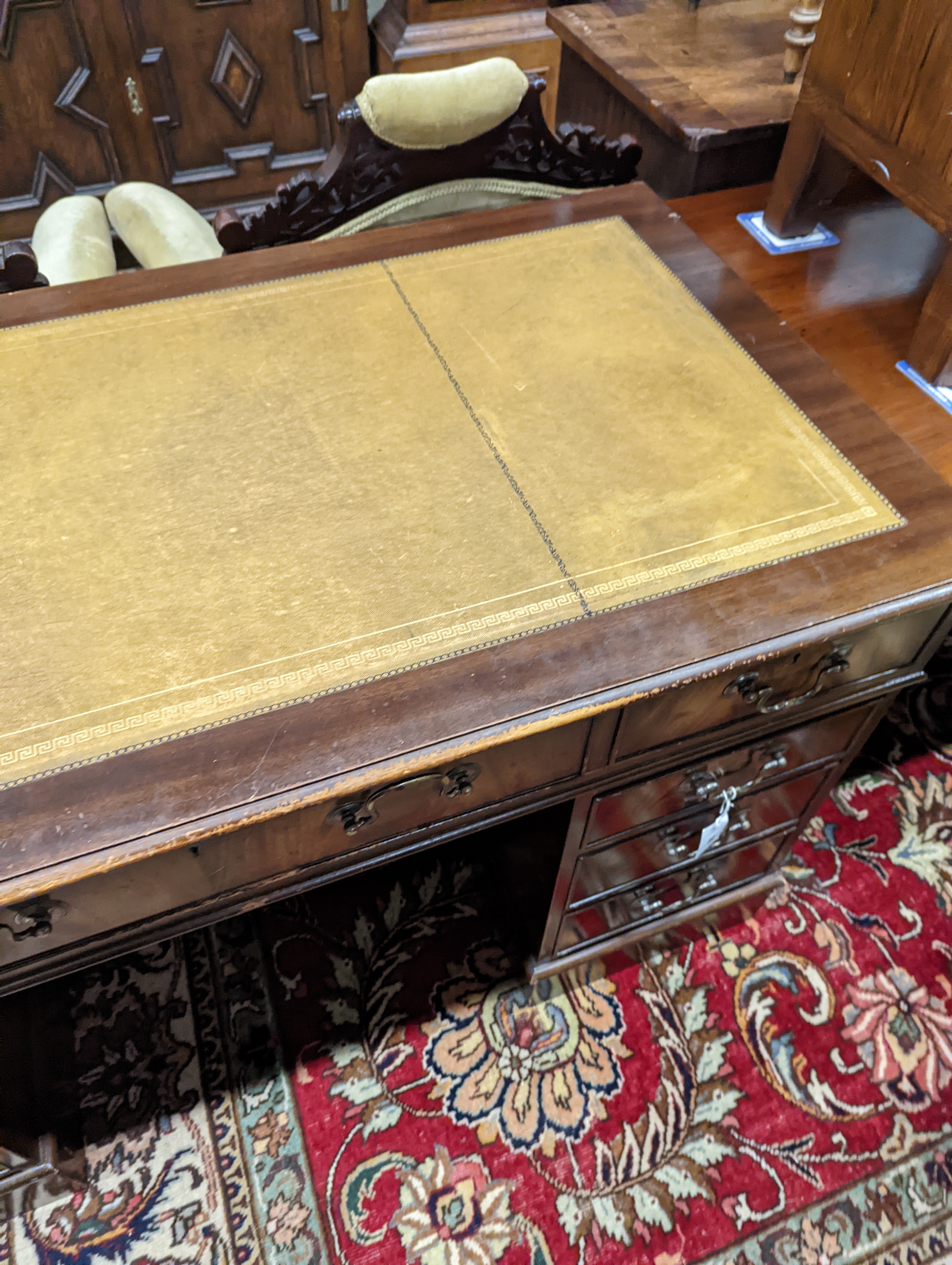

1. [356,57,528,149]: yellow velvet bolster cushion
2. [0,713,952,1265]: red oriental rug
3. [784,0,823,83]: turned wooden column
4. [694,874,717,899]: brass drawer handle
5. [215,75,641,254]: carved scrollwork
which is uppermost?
[784,0,823,83]: turned wooden column

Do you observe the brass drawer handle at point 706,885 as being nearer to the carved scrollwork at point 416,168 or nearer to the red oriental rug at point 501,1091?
the red oriental rug at point 501,1091

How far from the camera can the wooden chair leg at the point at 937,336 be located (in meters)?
1.07

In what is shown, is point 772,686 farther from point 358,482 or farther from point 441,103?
point 441,103

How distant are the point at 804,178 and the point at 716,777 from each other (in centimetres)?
89

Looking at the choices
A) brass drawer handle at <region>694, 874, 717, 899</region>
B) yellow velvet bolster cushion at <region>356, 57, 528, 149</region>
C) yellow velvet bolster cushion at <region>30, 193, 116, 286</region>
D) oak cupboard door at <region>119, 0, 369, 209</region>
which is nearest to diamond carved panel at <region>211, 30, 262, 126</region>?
oak cupboard door at <region>119, 0, 369, 209</region>

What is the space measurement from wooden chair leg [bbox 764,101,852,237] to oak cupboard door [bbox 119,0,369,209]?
1.73 metres

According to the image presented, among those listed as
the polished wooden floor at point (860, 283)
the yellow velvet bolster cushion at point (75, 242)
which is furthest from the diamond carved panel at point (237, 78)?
the polished wooden floor at point (860, 283)

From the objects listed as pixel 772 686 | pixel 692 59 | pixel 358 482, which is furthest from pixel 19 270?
pixel 692 59

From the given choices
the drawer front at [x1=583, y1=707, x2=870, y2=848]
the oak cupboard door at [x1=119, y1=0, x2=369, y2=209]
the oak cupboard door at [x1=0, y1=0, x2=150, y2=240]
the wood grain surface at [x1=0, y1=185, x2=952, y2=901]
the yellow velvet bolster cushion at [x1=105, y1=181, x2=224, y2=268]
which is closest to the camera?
the wood grain surface at [x1=0, y1=185, x2=952, y2=901]

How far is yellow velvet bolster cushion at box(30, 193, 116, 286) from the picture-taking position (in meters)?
1.59

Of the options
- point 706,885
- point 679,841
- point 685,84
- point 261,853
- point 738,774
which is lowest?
point 706,885

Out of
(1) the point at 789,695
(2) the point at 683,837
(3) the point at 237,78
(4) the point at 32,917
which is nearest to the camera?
(4) the point at 32,917

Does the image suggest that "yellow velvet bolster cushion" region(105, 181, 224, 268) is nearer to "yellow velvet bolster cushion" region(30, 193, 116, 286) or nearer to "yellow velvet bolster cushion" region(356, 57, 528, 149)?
"yellow velvet bolster cushion" region(30, 193, 116, 286)

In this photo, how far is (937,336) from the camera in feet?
3.64
